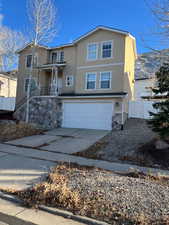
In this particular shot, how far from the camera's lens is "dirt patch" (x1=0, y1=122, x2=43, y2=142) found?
473 inches

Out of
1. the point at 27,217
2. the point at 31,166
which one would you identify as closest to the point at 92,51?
the point at 31,166

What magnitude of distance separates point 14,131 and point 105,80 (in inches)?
348

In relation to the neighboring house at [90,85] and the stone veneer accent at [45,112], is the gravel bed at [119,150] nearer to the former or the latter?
the neighboring house at [90,85]

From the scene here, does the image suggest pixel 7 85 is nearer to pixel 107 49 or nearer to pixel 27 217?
pixel 107 49

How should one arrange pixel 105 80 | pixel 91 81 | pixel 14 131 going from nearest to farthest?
pixel 14 131 → pixel 105 80 → pixel 91 81

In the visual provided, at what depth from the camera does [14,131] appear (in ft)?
43.0

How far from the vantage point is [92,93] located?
15992 millimetres

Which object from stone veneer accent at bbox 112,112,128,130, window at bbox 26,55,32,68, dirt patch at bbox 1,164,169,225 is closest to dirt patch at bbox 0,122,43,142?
stone veneer accent at bbox 112,112,128,130

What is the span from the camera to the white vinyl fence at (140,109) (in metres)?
15.6

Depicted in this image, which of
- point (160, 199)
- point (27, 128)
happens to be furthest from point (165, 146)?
point (27, 128)

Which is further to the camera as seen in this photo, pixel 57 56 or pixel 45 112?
pixel 57 56

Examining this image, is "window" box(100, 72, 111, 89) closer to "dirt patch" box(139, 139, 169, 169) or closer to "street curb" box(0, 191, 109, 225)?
"dirt patch" box(139, 139, 169, 169)

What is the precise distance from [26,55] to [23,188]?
18.9 m

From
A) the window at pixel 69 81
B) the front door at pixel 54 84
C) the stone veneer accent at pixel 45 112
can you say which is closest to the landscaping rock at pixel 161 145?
the stone veneer accent at pixel 45 112
